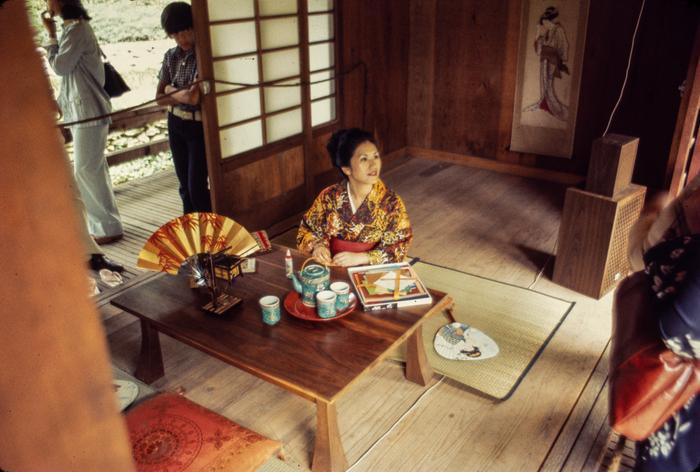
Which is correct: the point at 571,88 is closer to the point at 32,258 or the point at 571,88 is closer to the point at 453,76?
the point at 453,76

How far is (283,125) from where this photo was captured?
408 centimetres

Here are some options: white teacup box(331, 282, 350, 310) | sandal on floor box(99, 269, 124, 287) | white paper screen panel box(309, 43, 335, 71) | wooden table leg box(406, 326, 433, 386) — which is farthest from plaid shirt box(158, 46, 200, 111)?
wooden table leg box(406, 326, 433, 386)

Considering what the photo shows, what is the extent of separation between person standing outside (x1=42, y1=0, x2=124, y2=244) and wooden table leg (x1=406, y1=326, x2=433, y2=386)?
228 cm

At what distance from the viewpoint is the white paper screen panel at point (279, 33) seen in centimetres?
373

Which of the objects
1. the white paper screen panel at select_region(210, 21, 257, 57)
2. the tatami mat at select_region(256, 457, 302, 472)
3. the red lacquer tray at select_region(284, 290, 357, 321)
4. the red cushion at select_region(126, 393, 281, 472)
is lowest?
the tatami mat at select_region(256, 457, 302, 472)

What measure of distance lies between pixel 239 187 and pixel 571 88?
284 centimetres

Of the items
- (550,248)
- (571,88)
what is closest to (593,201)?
(550,248)

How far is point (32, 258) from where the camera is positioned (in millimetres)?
345

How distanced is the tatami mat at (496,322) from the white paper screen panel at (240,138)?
1.40 m

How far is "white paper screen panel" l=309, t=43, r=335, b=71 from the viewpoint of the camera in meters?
4.23

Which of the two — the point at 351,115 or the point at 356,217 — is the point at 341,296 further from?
the point at 351,115

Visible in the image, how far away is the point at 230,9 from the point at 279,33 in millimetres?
471

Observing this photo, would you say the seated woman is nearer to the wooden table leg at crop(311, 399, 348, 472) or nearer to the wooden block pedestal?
the wooden table leg at crop(311, 399, 348, 472)

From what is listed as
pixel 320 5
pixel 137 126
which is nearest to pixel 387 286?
pixel 320 5
